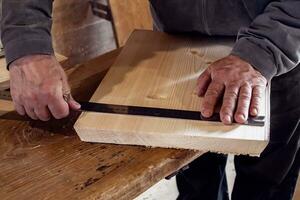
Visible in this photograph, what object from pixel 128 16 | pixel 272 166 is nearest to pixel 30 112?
pixel 272 166

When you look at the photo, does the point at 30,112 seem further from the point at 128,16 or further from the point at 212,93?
the point at 128,16

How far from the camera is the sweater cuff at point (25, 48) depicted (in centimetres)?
71

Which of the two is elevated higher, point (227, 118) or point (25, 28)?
point (25, 28)

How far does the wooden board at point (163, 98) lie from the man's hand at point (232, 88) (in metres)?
0.02

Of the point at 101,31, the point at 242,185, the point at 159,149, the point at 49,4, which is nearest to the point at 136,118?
the point at 159,149

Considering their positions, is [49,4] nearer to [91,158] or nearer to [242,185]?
[91,158]

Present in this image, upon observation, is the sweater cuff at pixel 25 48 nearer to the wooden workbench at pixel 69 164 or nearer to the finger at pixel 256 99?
the wooden workbench at pixel 69 164

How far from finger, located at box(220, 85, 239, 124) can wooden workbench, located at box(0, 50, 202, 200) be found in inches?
2.8

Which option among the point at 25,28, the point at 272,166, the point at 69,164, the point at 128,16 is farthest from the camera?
the point at 128,16

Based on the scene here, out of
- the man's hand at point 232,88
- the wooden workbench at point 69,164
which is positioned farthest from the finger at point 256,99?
the wooden workbench at point 69,164

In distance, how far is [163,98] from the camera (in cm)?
72

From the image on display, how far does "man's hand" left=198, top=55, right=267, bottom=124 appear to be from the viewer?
65 centimetres

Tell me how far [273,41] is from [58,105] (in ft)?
1.31

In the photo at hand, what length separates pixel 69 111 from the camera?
27.9 inches
